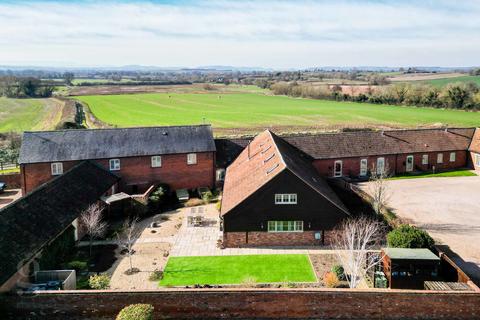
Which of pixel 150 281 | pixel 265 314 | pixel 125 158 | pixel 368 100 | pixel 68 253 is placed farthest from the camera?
pixel 368 100

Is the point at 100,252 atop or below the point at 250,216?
below

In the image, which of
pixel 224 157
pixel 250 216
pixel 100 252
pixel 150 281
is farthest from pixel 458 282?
pixel 224 157

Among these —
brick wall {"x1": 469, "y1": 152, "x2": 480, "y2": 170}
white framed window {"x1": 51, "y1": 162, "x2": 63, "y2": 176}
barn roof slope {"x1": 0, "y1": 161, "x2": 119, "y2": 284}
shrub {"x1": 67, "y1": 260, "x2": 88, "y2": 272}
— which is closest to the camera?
barn roof slope {"x1": 0, "y1": 161, "x2": 119, "y2": 284}

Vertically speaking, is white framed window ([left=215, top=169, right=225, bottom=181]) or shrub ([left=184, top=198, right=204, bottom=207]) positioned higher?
white framed window ([left=215, top=169, right=225, bottom=181])

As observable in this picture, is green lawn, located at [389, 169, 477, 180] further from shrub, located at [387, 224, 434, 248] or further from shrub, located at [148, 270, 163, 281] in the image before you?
shrub, located at [148, 270, 163, 281]

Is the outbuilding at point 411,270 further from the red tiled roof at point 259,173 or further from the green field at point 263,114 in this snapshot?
the green field at point 263,114

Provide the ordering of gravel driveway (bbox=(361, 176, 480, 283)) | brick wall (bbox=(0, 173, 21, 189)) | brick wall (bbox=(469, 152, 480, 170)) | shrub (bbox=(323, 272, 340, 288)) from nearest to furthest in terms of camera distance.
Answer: shrub (bbox=(323, 272, 340, 288))
gravel driveway (bbox=(361, 176, 480, 283))
brick wall (bbox=(0, 173, 21, 189))
brick wall (bbox=(469, 152, 480, 170))

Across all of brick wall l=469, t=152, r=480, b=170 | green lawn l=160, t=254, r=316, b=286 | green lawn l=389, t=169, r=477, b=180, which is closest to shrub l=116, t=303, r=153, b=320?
green lawn l=160, t=254, r=316, b=286

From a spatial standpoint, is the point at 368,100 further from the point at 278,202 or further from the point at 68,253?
the point at 68,253
